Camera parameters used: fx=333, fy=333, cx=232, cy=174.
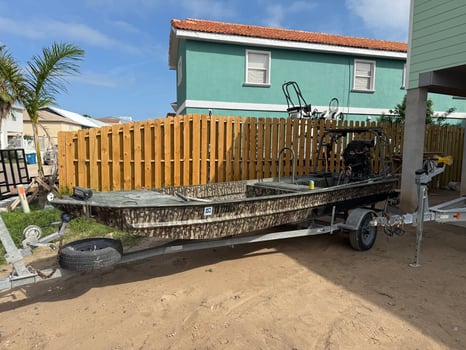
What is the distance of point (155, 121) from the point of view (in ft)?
24.8

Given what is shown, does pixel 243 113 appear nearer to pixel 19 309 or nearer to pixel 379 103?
pixel 379 103

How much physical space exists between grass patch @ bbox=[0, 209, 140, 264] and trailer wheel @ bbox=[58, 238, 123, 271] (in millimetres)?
2267

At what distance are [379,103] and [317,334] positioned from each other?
48.0 ft

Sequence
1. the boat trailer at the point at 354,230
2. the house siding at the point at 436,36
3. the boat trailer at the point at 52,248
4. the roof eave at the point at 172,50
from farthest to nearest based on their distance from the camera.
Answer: the roof eave at the point at 172,50 → the house siding at the point at 436,36 → the boat trailer at the point at 354,230 → the boat trailer at the point at 52,248

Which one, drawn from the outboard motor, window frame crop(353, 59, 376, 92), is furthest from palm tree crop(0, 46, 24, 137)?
window frame crop(353, 59, 376, 92)

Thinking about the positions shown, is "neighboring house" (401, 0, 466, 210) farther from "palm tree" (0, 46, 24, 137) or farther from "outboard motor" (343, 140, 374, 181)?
"palm tree" (0, 46, 24, 137)

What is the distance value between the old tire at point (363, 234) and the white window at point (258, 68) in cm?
963

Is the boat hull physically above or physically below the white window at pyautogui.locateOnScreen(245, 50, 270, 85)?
below

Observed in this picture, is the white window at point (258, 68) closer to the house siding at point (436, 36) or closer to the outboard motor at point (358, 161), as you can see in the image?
the house siding at point (436, 36)

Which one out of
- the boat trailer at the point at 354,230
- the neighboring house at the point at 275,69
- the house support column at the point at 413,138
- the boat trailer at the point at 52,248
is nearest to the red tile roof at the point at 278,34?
the neighboring house at the point at 275,69

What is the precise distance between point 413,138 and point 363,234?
10.4ft

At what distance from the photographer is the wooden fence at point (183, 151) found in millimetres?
7180

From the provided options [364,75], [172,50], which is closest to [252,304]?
[364,75]

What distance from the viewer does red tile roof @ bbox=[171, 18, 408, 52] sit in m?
12.8
